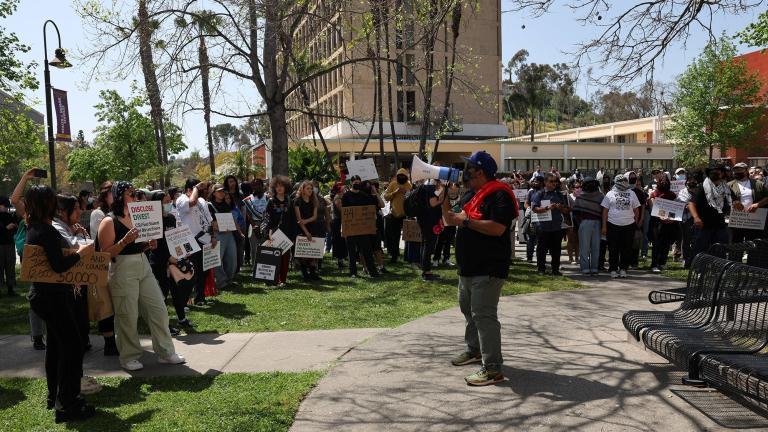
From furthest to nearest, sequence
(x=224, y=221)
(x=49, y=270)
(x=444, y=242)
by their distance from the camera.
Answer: (x=444, y=242), (x=224, y=221), (x=49, y=270)

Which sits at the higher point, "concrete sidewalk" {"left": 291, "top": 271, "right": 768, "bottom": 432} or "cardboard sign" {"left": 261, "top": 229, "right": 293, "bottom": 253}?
"cardboard sign" {"left": 261, "top": 229, "right": 293, "bottom": 253}

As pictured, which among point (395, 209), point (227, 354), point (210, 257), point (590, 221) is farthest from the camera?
point (395, 209)

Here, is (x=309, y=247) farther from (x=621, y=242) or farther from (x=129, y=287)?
(x=129, y=287)

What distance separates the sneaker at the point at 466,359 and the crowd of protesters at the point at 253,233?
1423 mm

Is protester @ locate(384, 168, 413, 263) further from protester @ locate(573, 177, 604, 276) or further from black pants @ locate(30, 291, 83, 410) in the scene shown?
black pants @ locate(30, 291, 83, 410)

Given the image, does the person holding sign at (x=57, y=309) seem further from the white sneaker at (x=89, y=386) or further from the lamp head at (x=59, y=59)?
the lamp head at (x=59, y=59)

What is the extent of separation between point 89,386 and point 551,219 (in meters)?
8.64

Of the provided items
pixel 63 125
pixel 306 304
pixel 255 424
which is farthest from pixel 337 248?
pixel 63 125

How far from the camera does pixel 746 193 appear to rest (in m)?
11.1

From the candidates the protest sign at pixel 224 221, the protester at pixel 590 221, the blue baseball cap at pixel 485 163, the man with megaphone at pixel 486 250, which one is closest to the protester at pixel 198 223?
the protest sign at pixel 224 221

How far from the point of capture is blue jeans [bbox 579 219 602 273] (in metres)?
11.8

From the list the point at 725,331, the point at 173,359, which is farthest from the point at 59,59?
the point at 725,331

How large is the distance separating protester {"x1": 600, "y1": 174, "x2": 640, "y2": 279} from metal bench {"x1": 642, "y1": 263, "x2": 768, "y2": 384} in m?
5.61

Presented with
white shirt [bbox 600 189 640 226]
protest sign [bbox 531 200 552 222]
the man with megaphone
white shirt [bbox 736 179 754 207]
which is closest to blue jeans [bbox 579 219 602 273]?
white shirt [bbox 600 189 640 226]
